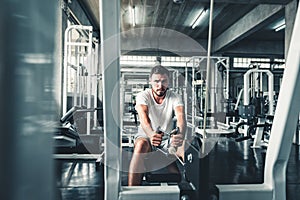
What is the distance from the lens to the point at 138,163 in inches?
63.2

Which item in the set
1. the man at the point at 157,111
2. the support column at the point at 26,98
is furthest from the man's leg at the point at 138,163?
the support column at the point at 26,98

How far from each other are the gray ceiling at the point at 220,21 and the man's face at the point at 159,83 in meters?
2.92

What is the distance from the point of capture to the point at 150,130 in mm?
1654

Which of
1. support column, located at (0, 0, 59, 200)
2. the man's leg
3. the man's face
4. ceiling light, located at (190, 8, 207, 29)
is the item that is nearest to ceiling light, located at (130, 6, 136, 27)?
ceiling light, located at (190, 8, 207, 29)

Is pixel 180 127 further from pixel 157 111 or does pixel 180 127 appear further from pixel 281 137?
pixel 281 137

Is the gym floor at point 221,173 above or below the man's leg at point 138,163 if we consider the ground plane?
below

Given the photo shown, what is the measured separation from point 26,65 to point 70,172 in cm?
278

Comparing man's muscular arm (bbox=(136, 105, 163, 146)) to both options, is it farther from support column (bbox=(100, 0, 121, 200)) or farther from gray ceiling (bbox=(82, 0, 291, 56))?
gray ceiling (bbox=(82, 0, 291, 56))

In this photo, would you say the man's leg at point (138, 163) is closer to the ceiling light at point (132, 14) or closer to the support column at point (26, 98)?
the support column at point (26, 98)

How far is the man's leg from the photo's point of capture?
62.4 inches

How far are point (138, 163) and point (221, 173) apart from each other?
1444 millimetres

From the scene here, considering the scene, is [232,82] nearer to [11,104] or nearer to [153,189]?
[153,189]

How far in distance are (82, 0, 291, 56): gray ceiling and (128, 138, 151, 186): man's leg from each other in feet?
10.7

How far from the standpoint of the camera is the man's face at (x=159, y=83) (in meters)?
1.82
